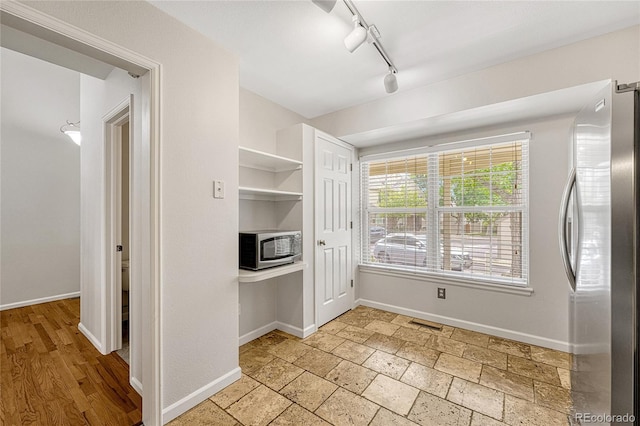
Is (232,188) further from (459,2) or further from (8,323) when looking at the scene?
(8,323)

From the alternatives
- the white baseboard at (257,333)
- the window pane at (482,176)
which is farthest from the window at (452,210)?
the white baseboard at (257,333)

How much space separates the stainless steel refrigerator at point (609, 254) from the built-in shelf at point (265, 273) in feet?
6.14

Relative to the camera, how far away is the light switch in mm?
1875

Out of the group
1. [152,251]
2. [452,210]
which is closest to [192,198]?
[152,251]

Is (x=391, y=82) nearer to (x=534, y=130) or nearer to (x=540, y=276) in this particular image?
(x=534, y=130)

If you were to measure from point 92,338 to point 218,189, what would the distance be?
2.13 metres

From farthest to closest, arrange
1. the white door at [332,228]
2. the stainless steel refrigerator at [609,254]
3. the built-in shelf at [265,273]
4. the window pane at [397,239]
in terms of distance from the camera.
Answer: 1. the window pane at [397,239]
2. the white door at [332,228]
3. the built-in shelf at [265,273]
4. the stainless steel refrigerator at [609,254]

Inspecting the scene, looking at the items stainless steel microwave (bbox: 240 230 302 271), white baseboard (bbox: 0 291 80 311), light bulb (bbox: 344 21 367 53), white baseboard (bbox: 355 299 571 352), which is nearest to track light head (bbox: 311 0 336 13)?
light bulb (bbox: 344 21 367 53)

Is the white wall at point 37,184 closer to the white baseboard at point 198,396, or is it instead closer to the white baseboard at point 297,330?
the white baseboard at point 297,330

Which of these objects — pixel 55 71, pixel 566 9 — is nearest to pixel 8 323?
pixel 55 71

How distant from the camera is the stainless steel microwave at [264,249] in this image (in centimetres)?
215

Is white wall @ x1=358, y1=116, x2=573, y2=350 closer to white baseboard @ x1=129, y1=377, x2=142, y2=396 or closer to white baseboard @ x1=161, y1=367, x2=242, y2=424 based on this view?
white baseboard @ x1=161, y1=367, x2=242, y2=424

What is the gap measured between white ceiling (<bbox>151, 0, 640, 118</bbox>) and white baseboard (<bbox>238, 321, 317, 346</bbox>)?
244 centimetres

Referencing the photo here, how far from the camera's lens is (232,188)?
2.01m
